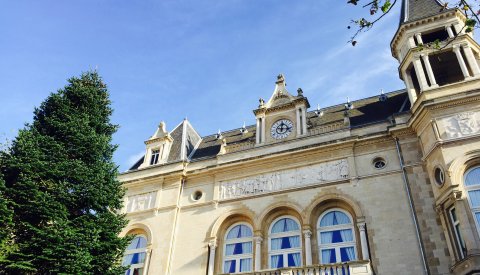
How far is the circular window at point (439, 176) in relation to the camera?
57.2 ft

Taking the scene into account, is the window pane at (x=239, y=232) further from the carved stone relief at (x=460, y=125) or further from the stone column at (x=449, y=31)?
the stone column at (x=449, y=31)

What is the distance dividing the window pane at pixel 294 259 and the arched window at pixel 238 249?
201 cm

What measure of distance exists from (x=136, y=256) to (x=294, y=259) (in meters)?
8.94

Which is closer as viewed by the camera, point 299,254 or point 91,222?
point 91,222

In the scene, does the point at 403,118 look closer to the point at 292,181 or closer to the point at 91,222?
the point at 292,181

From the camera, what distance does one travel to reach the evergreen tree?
1484 centimetres

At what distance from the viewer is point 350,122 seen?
23562mm

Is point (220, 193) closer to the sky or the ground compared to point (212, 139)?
closer to the ground

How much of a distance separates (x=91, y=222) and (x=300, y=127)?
12.2 m

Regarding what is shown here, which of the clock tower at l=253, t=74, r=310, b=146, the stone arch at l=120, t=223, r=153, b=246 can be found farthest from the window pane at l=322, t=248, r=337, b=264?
the stone arch at l=120, t=223, r=153, b=246

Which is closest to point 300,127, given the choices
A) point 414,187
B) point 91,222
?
point 414,187

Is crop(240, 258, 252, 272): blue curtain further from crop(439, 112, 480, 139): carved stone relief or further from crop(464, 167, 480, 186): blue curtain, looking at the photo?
crop(439, 112, 480, 139): carved stone relief

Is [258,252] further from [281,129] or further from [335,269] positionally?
[281,129]

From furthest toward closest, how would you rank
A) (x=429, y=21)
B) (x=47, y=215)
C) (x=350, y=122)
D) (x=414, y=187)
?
(x=350, y=122) → (x=429, y=21) → (x=414, y=187) → (x=47, y=215)
